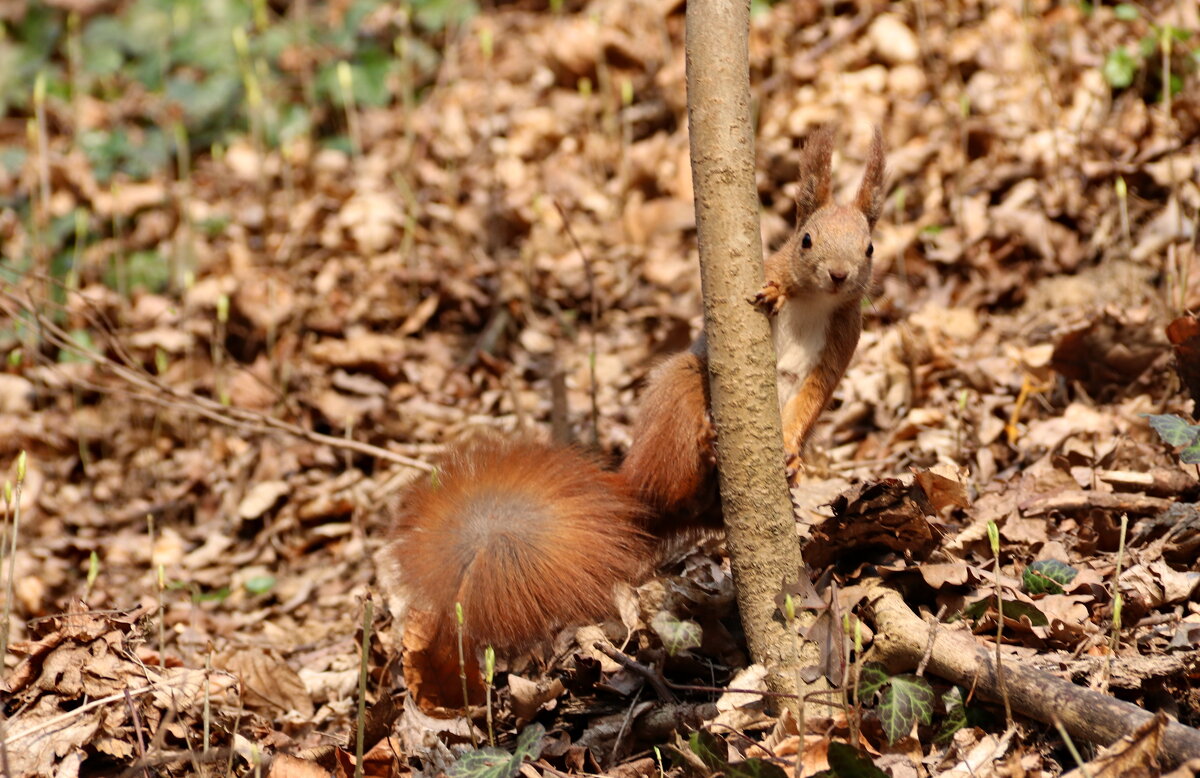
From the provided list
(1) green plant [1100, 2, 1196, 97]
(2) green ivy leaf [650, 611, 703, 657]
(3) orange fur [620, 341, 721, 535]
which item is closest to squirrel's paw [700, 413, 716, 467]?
(3) orange fur [620, 341, 721, 535]

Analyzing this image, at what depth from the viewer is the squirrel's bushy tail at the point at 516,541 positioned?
231 cm

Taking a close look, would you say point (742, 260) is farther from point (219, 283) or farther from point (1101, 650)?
point (219, 283)

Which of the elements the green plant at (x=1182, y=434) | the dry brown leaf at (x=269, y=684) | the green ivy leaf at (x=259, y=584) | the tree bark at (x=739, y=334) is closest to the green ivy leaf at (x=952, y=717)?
the tree bark at (x=739, y=334)

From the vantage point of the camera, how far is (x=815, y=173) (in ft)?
8.43

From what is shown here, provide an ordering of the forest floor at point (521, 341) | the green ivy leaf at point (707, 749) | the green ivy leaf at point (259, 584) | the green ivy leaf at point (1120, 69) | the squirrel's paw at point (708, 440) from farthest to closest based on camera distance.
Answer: the green ivy leaf at point (1120, 69) < the green ivy leaf at point (259, 584) < the squirrel's paw at point (708, 440) < the forest floor at point (521, 341) < the green ivy leaf at point (707, 749)

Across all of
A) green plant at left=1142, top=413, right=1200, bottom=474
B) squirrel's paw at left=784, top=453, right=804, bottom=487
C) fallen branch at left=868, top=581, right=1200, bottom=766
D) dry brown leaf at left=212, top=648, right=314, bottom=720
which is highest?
green plant at left=1142, top=413, right=1200, bottom=474

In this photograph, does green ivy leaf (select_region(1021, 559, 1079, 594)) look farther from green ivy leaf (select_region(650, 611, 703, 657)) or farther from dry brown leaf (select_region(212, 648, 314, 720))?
dry brown leaf (select_region(212, 648, 314, 720))

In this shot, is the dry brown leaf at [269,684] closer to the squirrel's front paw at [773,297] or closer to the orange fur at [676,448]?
the orange fur at [676,448]

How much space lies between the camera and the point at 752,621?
2.19 m

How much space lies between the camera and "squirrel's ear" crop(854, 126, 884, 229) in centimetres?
249

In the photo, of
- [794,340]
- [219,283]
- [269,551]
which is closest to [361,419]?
[269,551]

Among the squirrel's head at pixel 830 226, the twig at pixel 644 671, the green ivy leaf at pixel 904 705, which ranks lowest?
the twig at pixel 644 671

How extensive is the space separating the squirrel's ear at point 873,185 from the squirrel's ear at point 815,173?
9cm

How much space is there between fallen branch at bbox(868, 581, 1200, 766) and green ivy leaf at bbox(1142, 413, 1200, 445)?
0.71m
